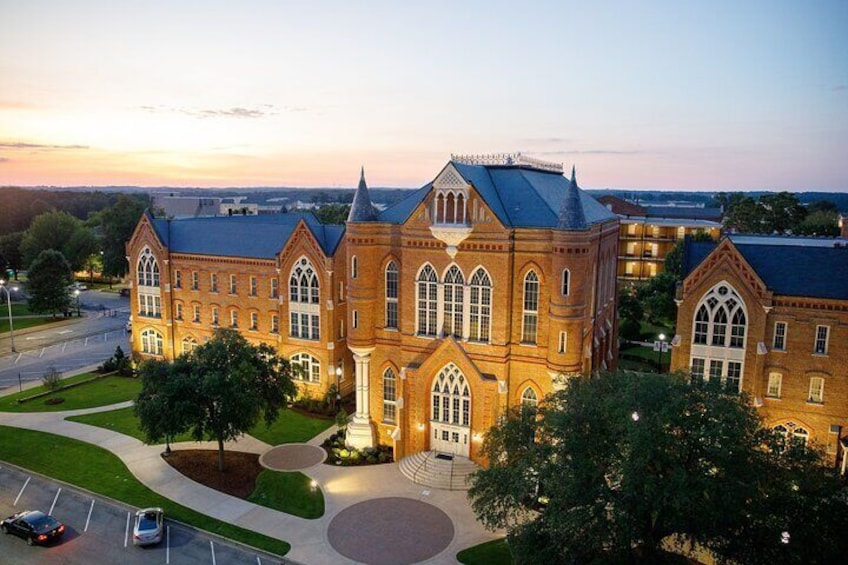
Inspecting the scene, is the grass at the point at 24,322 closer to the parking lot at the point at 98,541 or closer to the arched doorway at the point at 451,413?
the parking lot at the point at 98,541

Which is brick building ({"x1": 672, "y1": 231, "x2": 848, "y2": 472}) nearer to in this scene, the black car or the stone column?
the stone column

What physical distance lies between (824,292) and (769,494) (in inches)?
652

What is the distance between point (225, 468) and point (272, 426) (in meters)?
6.86

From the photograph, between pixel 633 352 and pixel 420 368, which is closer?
pixel 420 368

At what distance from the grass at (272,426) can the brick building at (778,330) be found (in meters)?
25.0

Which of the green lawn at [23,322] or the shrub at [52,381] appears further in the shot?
the green lawn at [23,322]

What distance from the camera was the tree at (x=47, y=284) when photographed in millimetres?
76500

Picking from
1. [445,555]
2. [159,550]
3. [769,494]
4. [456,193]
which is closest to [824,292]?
[769,494]

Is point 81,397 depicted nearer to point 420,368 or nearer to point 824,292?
point 420,368

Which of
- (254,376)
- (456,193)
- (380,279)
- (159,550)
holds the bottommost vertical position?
(159,550)

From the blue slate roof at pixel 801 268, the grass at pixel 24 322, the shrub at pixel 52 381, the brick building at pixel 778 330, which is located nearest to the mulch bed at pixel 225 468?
the shrub at pixel 52 381

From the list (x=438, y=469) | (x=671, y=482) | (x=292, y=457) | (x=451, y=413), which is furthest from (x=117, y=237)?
(x=671, y=482)

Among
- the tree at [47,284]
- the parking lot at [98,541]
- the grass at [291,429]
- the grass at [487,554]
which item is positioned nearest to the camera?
the parking lot at [98,541]

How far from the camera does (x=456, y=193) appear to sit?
Answer: 35.2 m
